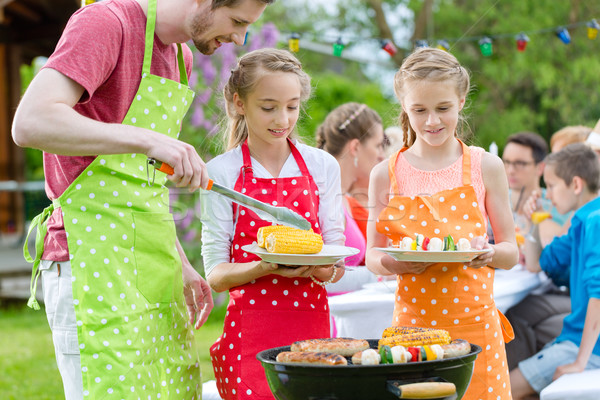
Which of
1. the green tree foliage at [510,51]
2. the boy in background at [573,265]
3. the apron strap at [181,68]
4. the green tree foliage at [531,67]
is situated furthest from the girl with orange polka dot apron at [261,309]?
the green tree foliage at [531,67]

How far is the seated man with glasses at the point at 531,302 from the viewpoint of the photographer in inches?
175

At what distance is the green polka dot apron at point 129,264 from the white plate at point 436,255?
2.20 feet

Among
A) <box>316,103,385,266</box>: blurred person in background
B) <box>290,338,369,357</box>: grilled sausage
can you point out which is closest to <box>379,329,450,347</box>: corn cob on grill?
<box>290,338,369,357</box>: grilled sausage

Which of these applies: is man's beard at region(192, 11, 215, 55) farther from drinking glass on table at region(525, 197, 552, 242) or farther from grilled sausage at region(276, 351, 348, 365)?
drinking glass on table at region(525, 197, 552, 242)

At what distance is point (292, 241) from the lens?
6.70ft

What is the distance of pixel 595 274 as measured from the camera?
3295mm

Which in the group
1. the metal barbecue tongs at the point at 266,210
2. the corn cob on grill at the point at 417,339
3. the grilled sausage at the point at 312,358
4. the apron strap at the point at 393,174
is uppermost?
the apron strap at the point at 393,174

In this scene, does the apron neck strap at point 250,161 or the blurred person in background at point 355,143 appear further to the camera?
the blurred person in background at point 355,143

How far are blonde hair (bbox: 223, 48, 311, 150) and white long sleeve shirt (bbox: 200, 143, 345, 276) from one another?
13 centimetres

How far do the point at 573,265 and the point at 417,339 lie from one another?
7.06ft

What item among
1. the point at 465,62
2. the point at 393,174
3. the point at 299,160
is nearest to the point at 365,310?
the point at 393,174

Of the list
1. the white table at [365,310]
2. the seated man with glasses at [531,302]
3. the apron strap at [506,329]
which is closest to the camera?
the apron strap at [506,329]

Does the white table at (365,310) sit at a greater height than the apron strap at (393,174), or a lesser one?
lesser

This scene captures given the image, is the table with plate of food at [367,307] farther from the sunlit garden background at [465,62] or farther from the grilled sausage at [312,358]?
the sunlit garden background at [465,62]
